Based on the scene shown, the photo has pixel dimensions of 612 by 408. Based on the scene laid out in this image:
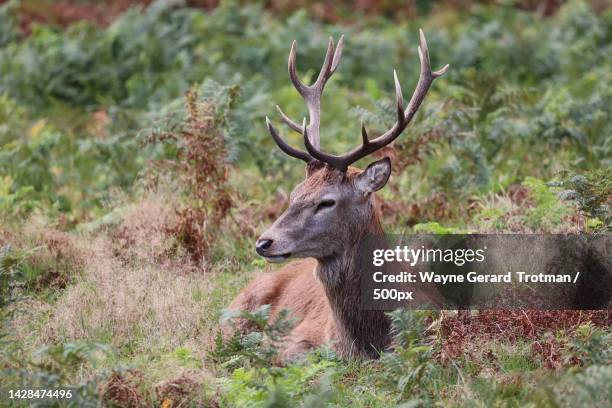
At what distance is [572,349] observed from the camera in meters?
6.14

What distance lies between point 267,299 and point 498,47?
32.9 ft

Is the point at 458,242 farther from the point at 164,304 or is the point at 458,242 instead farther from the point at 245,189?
the point at 245,189

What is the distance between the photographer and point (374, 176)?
687cm

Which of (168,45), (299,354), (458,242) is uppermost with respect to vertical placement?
(168,45)

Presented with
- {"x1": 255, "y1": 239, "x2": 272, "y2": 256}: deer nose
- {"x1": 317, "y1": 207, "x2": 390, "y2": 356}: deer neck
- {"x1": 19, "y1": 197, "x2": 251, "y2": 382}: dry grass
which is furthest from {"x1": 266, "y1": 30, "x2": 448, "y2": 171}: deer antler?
{"x1": 19, "y1": 197, "x2": 251, "y2": 382}: dry grass

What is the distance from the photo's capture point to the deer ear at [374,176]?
680cm

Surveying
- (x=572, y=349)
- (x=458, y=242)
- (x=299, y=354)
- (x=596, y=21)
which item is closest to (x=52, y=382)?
(x=299, y=354)

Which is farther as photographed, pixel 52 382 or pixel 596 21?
pixel 596 21

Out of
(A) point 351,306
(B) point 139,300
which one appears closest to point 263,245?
(A) point 351,306

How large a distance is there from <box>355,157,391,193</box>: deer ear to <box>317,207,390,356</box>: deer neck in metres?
0.26

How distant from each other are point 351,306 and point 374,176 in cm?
87

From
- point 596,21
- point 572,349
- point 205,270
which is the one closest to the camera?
point 572,349

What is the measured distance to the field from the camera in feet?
19.3

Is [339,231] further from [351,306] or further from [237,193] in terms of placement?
[237,193]
